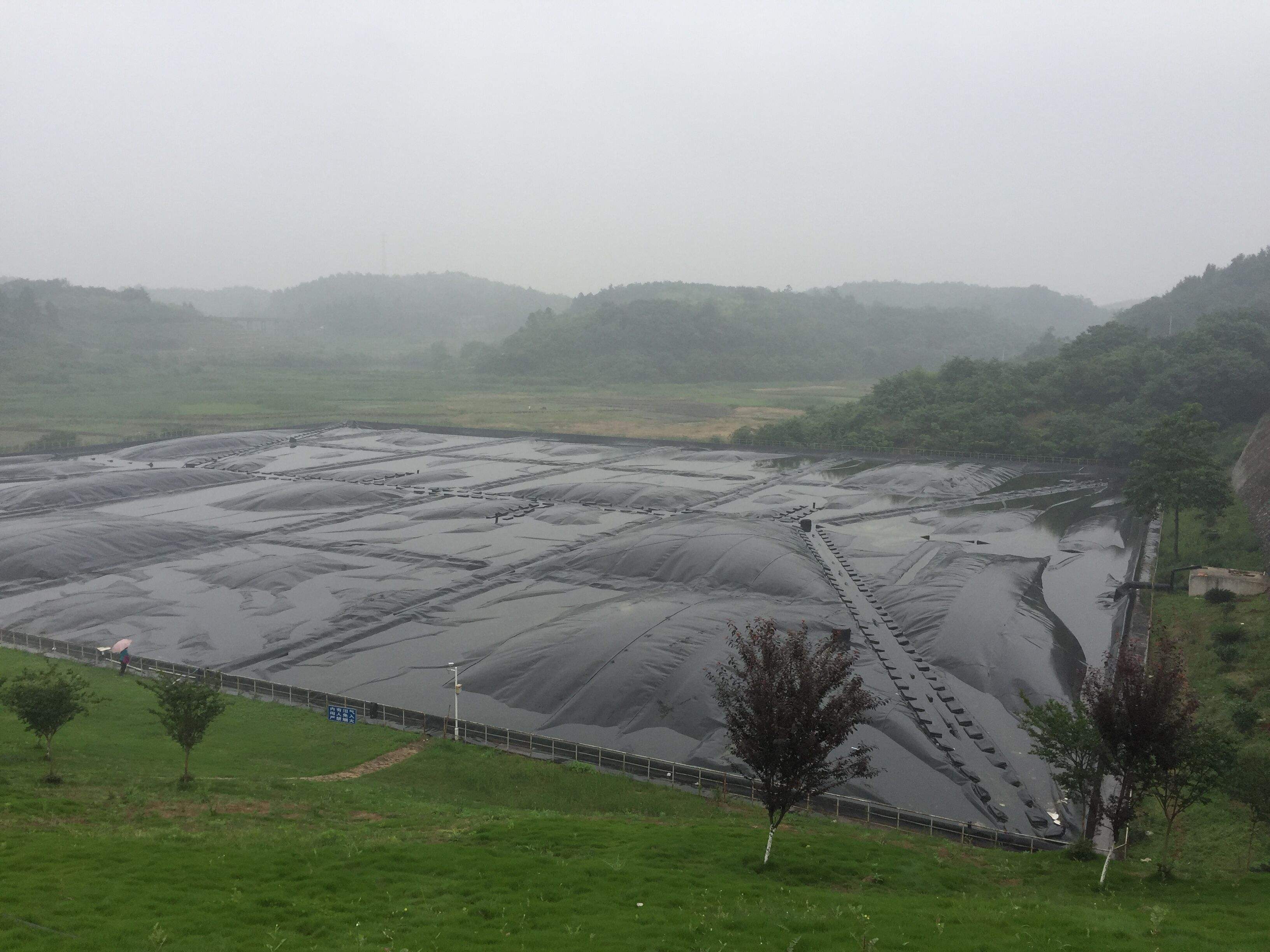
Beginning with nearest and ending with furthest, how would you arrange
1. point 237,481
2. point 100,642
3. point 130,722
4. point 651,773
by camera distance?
point 651,773 → point 130,722 → point 100,642 → point 237,481

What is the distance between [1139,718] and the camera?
51.8 feet

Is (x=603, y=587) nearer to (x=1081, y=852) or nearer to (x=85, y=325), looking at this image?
(x=1081, y=852)

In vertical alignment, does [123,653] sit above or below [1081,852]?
below

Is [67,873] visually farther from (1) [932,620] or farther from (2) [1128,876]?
(1) [932,620]

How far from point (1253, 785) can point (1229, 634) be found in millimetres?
18411

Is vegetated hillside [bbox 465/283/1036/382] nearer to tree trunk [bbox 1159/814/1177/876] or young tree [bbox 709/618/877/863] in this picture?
tree trunk [bbox 1159/814/1177/876]

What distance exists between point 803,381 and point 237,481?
128634 millimetres

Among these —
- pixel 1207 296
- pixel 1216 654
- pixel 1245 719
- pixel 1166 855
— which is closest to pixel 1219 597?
pixel 1216 654

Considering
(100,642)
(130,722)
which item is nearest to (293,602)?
(100,642)

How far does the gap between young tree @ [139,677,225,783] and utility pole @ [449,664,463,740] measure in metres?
6.76

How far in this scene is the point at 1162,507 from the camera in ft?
168

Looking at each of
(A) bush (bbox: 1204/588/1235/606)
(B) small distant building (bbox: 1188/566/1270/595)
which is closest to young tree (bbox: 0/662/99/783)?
(A) bush (bbox: 1204/588/1235/606)

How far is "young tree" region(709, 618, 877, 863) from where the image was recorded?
1516cm

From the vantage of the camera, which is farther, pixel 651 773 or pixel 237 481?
pixel 237 481
